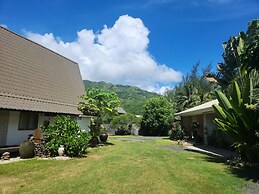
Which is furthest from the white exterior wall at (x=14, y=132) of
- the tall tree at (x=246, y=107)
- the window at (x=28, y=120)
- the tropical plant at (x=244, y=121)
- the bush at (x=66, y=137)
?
the tropical plant at (x=244, y=121)

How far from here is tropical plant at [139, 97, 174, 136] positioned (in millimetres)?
32344

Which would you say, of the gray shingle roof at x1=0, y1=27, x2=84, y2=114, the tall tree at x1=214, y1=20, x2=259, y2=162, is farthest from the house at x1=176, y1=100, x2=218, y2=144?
the gray shingle roof at x1=0, y1=27, x2=84, y2=114

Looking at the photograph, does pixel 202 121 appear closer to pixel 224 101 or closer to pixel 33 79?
pixel 224 101

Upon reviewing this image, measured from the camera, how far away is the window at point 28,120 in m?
13.4

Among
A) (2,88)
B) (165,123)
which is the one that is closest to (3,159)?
(2,88)

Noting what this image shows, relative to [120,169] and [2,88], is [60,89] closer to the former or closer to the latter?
[2,88]

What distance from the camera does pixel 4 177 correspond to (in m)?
7.14

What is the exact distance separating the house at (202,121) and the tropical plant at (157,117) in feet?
20.7

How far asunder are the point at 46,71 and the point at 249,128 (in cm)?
1522

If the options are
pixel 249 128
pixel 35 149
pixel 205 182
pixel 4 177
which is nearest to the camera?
pixel 205 182

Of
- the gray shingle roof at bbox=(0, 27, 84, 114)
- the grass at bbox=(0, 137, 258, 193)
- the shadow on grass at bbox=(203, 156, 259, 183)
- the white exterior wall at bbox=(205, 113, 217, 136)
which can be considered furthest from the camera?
the white exterior wall at bbox=(205, 113, 217, 136)

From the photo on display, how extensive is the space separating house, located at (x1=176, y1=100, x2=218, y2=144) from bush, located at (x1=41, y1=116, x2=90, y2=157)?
31.0 feet

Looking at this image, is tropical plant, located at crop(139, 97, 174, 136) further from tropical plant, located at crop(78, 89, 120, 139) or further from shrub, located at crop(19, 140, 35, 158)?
shrub, located at crop(19, 140, 35, 158)

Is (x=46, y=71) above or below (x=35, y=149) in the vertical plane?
above
